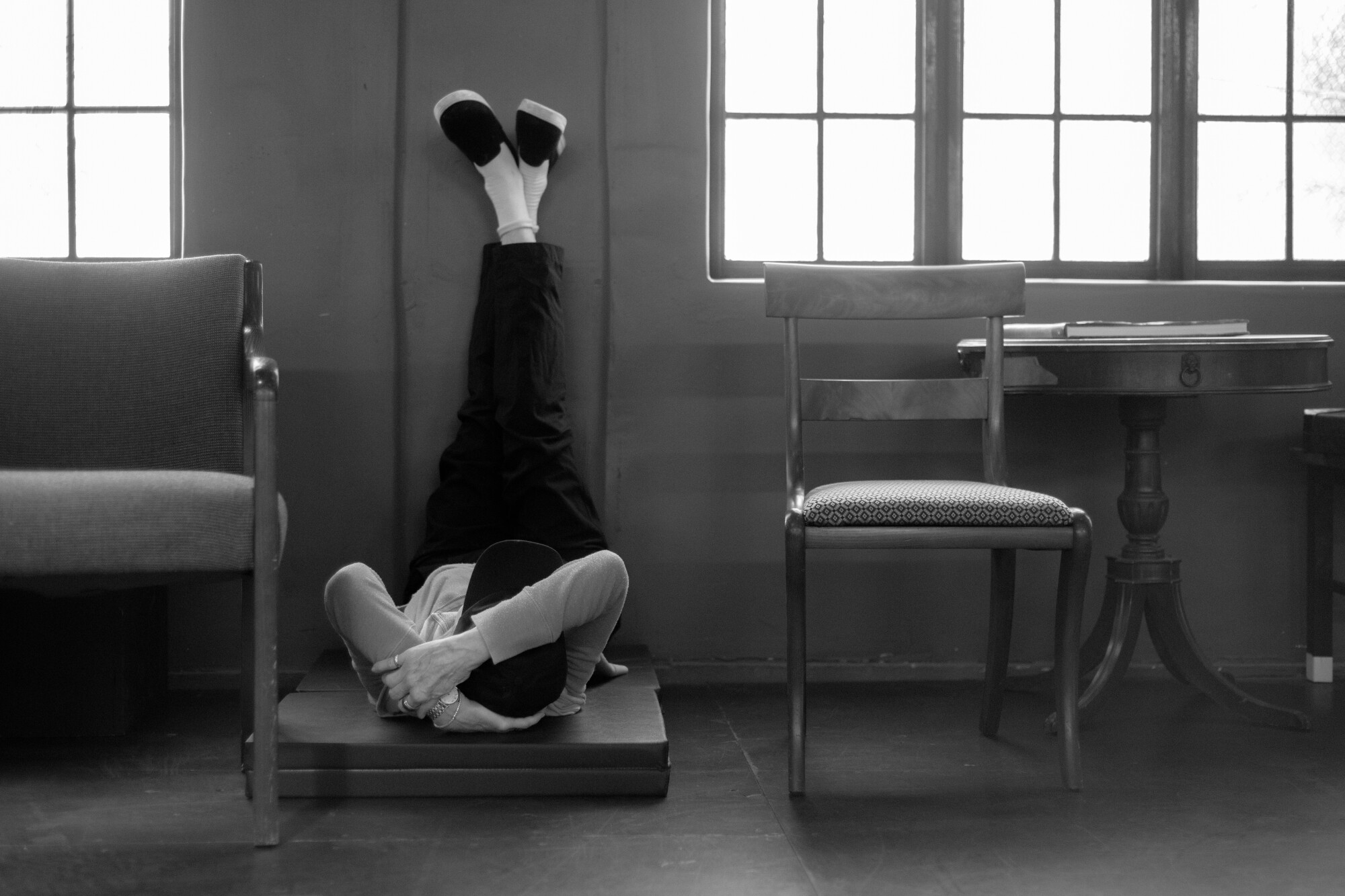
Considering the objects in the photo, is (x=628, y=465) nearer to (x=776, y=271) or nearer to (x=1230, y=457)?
(x=776, y=271)

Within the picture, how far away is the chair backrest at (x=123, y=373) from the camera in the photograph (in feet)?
7.87

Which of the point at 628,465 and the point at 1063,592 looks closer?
the point at 1063,592

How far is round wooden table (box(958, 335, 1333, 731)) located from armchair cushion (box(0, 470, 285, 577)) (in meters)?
1.64

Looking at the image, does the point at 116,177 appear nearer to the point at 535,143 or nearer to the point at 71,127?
the point at 71,127

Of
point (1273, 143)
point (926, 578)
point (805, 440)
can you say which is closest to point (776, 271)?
point (805, 440)

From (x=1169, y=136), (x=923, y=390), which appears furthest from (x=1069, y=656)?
(x=1169, y=136)

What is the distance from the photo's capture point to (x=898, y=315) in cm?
254

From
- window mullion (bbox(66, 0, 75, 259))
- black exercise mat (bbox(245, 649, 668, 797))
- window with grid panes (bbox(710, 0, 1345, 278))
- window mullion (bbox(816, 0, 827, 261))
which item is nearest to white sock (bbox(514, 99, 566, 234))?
window with grid panes (bbox(710, 0, 1345, 278))

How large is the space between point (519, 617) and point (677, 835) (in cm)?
44

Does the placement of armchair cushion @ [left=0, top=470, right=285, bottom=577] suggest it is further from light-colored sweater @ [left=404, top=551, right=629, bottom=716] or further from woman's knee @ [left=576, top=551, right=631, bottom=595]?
woman's knee @ [left=576, top=551, right=631, bottom=595]

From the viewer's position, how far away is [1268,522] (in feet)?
10.7

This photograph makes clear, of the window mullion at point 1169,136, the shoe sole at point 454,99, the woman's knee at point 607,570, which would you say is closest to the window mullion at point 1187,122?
the window mullion at point 1169,136

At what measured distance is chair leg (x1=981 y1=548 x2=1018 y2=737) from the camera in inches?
101

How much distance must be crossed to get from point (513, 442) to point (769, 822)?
4.06 feet
